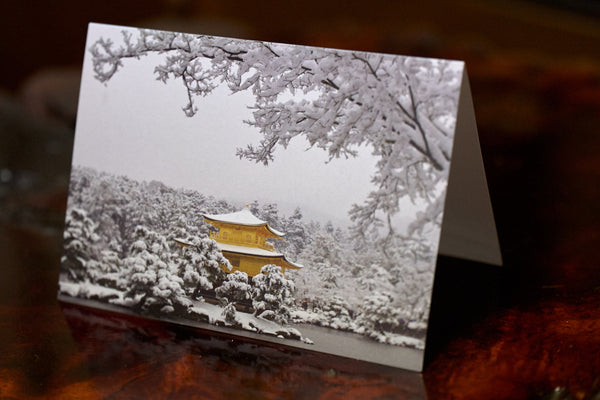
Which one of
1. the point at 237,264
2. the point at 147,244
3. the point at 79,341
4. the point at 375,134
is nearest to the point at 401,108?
the point at 375,134

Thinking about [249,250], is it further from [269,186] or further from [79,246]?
[79,246]

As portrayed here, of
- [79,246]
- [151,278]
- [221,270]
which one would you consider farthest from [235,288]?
[79,246]

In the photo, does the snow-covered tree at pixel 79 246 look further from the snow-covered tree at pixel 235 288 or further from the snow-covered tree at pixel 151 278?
the snow-covered tree at pixel 235 288

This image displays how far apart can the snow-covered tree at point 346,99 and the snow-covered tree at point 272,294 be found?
6.6 inches

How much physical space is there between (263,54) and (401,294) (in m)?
0.47

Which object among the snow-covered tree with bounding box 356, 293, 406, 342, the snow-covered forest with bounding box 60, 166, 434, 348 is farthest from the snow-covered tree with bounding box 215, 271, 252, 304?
the snow-covered tree with bounding box 356, 293, 406, 342

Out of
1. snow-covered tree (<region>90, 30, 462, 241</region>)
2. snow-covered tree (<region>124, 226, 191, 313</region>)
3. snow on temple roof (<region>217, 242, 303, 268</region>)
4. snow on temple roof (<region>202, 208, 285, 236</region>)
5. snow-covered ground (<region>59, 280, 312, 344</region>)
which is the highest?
snow-covered tree (<region>90, 30, 462, 241</region>)

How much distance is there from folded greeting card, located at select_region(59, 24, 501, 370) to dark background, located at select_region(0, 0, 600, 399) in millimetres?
96

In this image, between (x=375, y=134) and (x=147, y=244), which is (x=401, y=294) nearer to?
(x=375, y=134)

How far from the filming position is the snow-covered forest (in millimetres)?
810

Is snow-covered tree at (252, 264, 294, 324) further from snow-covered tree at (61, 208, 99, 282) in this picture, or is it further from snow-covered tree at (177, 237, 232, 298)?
snow-covered tree at (61, 208, 99, 282)

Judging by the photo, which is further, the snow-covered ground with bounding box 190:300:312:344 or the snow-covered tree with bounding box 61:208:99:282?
the snow-covered tree with bounding box 61:208:99:282

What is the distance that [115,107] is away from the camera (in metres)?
0.96

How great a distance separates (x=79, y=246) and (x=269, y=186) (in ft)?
1.31
